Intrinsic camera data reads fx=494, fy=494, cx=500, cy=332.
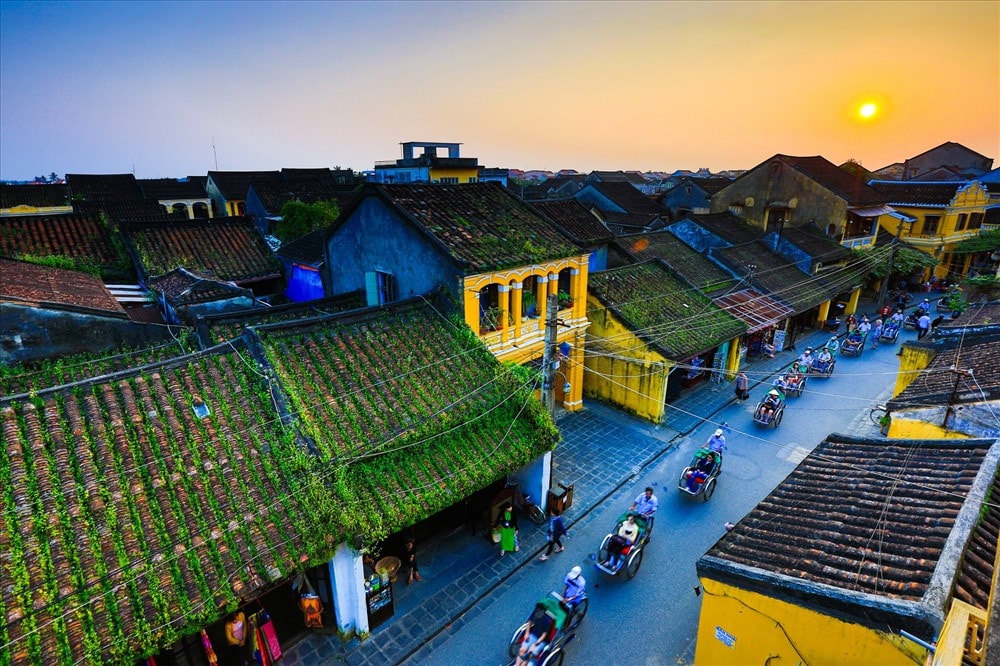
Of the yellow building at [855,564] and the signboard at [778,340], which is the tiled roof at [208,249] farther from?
the signboard at [778,340]

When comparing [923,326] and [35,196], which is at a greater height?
[35,196]

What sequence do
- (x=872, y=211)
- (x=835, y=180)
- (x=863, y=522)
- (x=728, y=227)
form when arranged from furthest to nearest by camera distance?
1. (x=835, y=180)
2. (x=872, y=211)
3. (x=728, y=227)
4. (x=863, y=522)

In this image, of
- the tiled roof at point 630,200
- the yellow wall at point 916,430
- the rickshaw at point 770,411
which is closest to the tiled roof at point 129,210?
the tiled roof at point 630,200

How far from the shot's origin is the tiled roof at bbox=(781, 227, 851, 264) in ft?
98.5

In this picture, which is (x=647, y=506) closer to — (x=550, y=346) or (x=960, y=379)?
(x=550, y=346)

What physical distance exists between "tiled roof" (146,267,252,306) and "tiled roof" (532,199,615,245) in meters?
14.2

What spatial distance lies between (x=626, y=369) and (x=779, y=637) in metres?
12.2

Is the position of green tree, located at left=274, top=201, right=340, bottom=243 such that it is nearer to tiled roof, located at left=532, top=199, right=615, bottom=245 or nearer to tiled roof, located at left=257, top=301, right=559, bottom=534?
tiled roof, located at left=532, top=199, right=615, bottom=245

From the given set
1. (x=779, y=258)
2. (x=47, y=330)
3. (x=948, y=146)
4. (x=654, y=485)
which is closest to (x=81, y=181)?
(x=47, y=330)

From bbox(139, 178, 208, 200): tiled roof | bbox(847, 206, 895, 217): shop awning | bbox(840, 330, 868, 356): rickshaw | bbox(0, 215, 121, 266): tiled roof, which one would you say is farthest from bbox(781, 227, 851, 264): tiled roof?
bbox(139, 178, 208, 200): tiled roof

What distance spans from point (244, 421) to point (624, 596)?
9.15 m

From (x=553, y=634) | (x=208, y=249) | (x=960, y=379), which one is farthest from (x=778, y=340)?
(x=208, y=249)

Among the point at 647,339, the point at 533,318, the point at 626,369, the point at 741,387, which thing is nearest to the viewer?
the point at 533,318

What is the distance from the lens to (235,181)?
4834 cm
